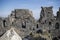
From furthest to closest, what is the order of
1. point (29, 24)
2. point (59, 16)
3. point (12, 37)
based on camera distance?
point (29, 24), point (59, 16), point (12, 37)

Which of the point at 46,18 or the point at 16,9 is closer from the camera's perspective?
the point at 46,18

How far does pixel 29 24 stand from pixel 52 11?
602 cm

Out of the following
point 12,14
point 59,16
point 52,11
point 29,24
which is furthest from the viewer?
point 12,14

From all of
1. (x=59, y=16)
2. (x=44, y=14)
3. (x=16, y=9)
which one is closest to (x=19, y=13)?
(x=16, y=9)

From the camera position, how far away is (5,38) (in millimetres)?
7281

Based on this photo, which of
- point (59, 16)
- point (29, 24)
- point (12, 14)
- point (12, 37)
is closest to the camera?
point (12, 37)

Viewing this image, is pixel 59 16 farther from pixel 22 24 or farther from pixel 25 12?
pixel 25 12

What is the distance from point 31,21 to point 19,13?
6.16 meters

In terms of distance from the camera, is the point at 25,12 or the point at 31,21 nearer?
the point at 31,21

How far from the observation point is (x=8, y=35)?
7.33m

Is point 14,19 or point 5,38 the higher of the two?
point 5,38

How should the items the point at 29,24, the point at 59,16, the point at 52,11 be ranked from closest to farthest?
the point at 59,16 → the point at 29,24 → the point at 52,11

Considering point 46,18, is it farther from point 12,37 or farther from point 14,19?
point 12,37

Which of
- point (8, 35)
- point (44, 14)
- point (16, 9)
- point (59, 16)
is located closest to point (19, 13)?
point (16, 9)
